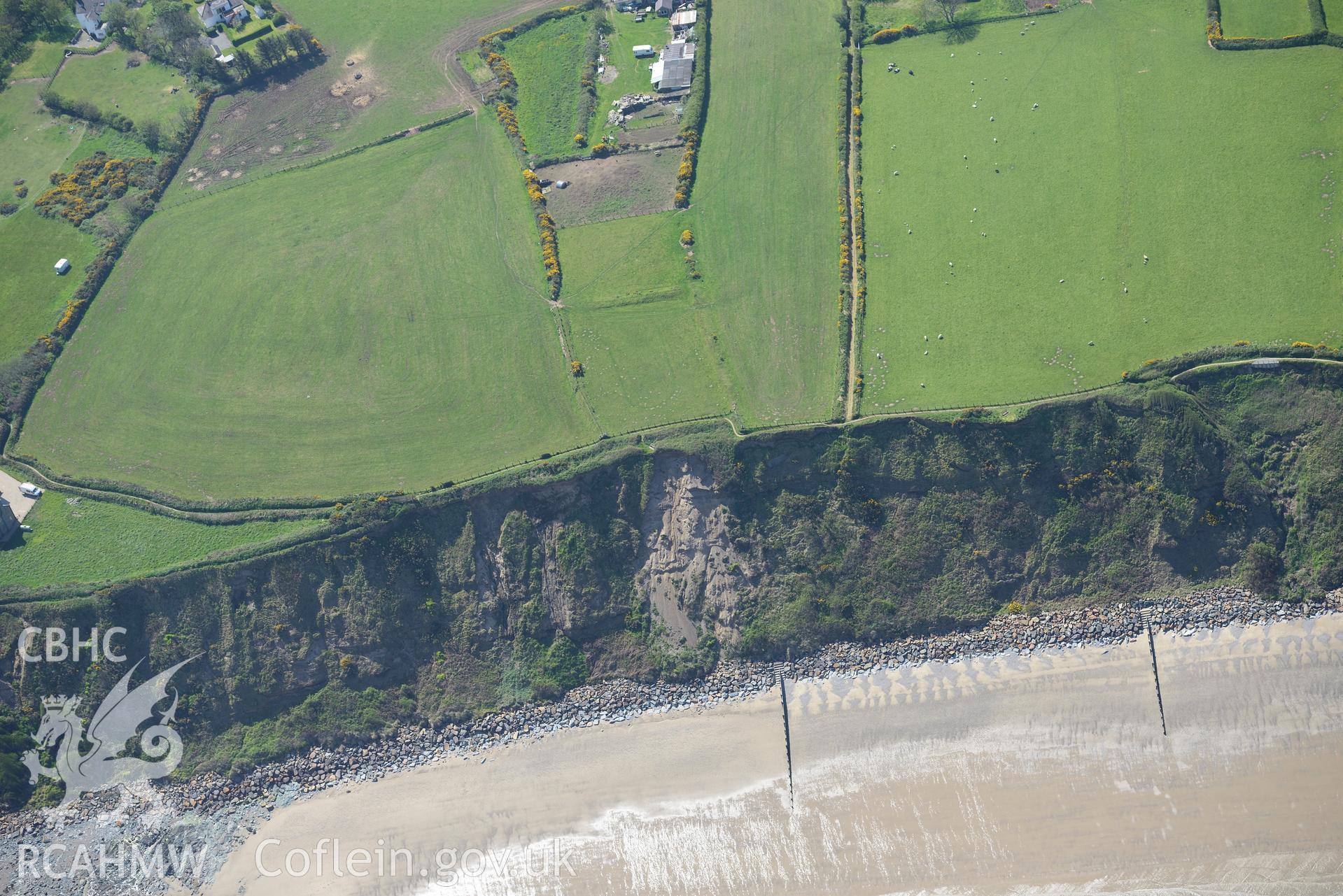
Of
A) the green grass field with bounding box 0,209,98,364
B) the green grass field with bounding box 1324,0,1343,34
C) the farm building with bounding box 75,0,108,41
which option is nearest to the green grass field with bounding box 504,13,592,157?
the green grass field with bounding box 0,209,98,364

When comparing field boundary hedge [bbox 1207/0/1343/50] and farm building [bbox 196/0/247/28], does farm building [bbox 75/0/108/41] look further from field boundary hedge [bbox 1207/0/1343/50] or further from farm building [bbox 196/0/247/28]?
field boundary hedge [bbox 1207/0/1343/50]

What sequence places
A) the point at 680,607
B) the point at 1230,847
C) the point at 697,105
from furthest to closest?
1. the point at 697,105
2. the point at 680,607
3. the point at 1230,847

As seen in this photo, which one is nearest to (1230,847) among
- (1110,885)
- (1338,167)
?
(1110,885)

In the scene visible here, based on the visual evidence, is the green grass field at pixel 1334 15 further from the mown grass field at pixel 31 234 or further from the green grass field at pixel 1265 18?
the mown grass field at pixel 31 234

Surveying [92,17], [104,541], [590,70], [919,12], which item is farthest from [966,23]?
[92,17]

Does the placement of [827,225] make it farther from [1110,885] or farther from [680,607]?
[1110,885]

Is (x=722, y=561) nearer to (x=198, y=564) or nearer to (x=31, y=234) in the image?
(x=198, y=564)
